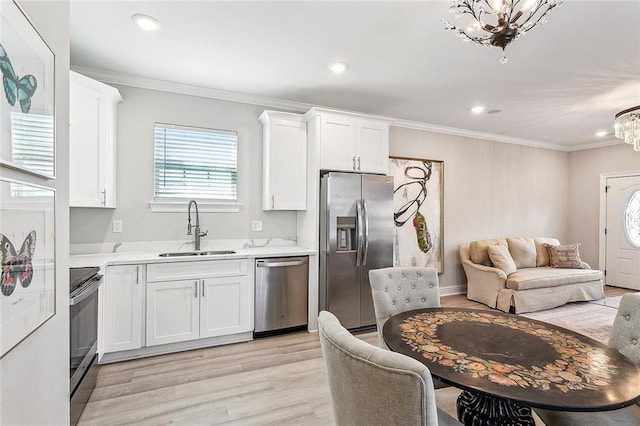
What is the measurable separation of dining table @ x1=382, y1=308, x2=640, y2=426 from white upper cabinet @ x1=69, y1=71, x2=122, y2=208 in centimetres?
276

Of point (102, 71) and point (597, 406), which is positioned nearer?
point (597, 406)

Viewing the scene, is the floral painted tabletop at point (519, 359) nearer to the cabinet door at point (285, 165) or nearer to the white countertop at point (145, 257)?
the white countertop at point (145, 257)

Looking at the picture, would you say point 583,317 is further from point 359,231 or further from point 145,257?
point 145,257

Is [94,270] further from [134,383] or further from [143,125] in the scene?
[143,125]

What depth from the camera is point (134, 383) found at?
250 cm

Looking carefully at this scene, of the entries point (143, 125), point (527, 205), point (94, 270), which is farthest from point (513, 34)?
point (527, 205)

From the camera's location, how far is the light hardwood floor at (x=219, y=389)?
2104 millimetres

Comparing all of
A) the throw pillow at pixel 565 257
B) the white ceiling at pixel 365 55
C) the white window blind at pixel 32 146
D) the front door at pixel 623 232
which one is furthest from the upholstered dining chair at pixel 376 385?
the front door at pixel 623 232

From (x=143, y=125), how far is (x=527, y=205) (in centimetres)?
635

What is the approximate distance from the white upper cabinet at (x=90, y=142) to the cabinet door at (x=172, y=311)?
37.6 inches

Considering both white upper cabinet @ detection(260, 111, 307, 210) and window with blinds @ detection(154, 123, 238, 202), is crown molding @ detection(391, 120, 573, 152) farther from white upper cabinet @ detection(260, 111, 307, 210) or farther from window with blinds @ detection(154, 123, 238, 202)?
window with blinds @ detection(154, 123, 238, 202)

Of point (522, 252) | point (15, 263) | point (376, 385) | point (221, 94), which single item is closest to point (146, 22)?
point (221, 94)

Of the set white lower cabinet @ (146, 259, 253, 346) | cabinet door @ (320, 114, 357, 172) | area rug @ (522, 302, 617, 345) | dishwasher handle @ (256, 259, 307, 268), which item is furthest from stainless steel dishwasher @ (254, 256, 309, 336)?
area rug @ (522, 302, 617, 345)

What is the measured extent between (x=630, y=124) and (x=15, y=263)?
16.6ft
